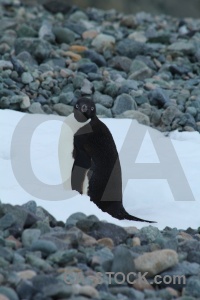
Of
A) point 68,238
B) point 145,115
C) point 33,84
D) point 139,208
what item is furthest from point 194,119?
point 68,238

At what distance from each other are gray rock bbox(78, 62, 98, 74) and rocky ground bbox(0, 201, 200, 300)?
423 centimetres

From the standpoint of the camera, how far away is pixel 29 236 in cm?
441

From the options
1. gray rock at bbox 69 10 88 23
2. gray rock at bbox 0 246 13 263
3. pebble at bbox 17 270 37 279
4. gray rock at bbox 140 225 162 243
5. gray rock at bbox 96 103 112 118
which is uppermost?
pebble at bbox 17 270 37 279

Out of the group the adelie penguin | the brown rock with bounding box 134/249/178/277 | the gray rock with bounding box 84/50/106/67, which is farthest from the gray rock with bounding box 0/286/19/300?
the gray rock with bounding box 84/50/106/67

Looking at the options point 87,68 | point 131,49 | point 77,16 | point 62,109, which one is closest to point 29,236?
point 62,109

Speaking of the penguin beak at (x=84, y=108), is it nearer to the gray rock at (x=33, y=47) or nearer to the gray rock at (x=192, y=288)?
the gray rock at (x=192, y=288)

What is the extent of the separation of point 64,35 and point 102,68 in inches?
41.3

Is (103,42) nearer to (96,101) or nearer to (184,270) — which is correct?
(96,101)

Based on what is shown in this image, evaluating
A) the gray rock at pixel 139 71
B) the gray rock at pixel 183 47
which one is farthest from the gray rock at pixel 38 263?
the gray rock at pixel 183 47

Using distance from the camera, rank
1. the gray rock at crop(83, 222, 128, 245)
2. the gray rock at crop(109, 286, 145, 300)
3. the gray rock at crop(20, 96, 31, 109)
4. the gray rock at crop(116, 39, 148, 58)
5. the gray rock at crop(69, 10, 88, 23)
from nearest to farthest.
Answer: the gray rock at crop(109, 286, 145, 300) → the gray rock at crop(83, 222, 128, 245) → the gray rock at crop(20, 96, 31, 109) → the gray rock at crop(116, 39, 148, 58) → the gray rock at crop(69, 10, 88, 23)

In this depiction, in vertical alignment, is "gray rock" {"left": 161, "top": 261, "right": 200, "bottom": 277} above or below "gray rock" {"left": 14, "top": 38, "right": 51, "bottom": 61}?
above

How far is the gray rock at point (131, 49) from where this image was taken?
32.6 feet

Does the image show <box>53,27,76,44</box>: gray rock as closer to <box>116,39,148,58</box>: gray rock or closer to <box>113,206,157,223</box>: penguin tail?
<box>116,39,148,58</box>: gray rock

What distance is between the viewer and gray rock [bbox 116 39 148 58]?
9.95 m
